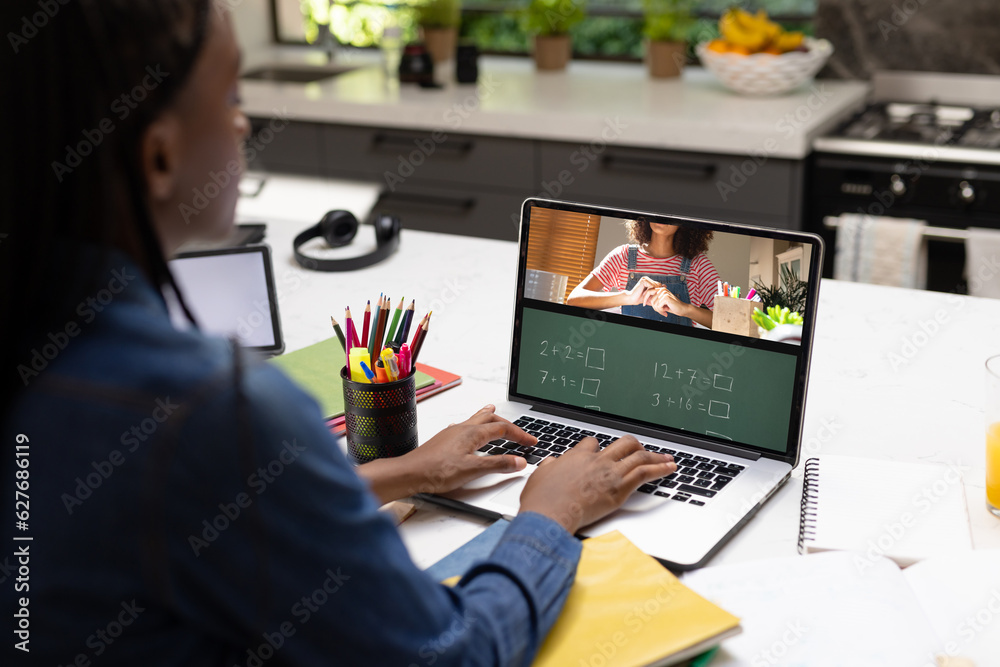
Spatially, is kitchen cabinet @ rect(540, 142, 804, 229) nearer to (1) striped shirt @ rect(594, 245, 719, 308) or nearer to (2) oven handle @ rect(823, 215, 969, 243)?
(2) oven handle @ rect(823, 215, 969, 243)

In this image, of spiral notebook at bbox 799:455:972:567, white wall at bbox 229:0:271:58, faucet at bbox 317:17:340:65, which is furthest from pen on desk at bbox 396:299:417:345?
white wall at bbox 229:0:271:58

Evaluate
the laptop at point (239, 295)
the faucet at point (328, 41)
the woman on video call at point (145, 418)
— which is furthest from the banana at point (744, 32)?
the woman on video call at point (145, 418)

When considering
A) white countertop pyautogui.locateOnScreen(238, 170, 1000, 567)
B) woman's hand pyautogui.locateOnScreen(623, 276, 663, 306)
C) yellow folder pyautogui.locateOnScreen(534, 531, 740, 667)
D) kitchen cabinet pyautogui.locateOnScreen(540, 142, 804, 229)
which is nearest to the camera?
yellow folder pyautogui.locateOnScreen(534, 531, 740, 667)

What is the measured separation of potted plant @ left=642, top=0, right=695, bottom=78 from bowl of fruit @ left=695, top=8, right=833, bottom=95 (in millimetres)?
297

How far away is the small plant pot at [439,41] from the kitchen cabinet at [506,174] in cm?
58

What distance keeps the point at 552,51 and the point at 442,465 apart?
2.78 meters

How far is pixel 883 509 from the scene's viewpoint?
102cm

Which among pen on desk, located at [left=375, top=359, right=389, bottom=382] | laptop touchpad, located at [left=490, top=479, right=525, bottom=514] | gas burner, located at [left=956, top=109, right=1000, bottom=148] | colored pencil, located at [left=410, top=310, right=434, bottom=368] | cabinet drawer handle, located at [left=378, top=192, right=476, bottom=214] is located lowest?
cabinet drawer handle, located at [left=378, top=192, right=476, bottom=214]

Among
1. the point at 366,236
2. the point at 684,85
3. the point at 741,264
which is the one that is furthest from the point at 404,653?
the point at 684,85

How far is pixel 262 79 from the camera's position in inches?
146

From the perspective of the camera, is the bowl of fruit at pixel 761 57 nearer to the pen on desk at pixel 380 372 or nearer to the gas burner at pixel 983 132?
the gas burner at pixel 983 132

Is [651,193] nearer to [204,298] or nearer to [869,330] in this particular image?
[869,330]

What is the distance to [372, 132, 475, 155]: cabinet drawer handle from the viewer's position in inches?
122

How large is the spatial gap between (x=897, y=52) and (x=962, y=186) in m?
0.79
